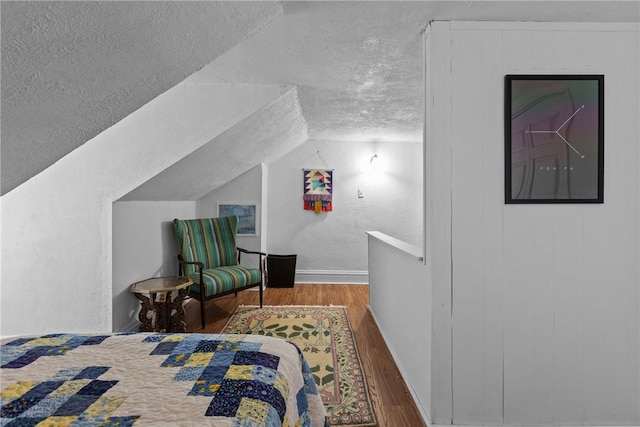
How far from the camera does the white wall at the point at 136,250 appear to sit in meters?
2.82

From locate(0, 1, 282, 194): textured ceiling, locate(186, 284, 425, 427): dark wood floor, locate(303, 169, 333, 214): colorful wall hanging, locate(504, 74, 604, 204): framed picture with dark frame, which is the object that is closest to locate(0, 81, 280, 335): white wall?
locate(0, 1, 282, 194): textured ceiling

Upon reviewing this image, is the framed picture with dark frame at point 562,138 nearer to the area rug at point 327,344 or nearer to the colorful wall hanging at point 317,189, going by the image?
the area rug at point 327,344

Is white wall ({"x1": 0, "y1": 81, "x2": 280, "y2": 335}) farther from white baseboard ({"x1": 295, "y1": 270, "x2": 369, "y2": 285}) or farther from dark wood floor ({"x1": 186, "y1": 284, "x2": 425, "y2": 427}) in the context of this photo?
white baseboard ({"x1": 295, "y1": 270, "x2": 369, "y2": 285})

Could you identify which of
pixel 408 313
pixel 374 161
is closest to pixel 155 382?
pixel 408 313

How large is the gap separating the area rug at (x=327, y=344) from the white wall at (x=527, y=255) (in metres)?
0.51

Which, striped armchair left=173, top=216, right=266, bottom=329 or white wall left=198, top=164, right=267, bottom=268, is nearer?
striped armchair left=173, top=216, right=266, bottom=329

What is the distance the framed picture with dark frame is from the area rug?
1.50 m

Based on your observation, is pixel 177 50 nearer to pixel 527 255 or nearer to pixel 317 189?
pixel 527 255

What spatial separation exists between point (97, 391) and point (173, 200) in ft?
10.3

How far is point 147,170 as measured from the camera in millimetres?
2664

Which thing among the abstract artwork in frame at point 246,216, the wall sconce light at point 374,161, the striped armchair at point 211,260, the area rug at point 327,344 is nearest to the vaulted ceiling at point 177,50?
the striped armchair at point 211,260

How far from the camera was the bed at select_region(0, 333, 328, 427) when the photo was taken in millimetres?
875

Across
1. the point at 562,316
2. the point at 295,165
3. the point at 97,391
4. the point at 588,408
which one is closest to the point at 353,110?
the point at 295,165

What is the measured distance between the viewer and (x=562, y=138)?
1748 millimetres
